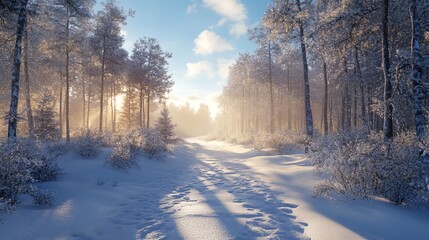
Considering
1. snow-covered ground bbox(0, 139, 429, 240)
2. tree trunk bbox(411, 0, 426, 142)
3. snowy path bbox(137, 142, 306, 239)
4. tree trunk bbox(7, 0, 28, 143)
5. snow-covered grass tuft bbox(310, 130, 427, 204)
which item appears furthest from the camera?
tree trunk bbox(7, 0, 28, 143)

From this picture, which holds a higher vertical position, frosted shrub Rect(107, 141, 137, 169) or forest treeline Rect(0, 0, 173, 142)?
forest treeline Rect(0, 0, 173, 142)

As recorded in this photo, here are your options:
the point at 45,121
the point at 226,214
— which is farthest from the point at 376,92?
the point at 45,121

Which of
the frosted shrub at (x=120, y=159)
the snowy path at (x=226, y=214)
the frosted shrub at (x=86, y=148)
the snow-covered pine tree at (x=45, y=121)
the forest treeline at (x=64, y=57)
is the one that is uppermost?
the forest treeline at (x=64, y=57)

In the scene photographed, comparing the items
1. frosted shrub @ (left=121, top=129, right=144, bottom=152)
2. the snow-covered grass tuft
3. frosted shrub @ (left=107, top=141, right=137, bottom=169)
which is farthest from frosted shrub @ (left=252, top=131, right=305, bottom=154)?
the snow-covered grass tuft

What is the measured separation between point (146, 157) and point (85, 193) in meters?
6.53

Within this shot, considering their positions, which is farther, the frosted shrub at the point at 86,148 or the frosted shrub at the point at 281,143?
the frosted shrub at the point at 281,143

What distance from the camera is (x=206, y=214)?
19.0ft

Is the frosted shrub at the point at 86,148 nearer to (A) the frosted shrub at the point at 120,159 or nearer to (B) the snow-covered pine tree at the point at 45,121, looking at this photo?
(A) the frosted shrub at the point at 120,159

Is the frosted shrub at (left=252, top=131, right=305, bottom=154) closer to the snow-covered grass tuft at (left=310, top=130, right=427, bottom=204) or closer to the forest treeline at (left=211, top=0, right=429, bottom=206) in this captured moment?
the forest treeline at (left=211, top=0, right=429, bottom=206)

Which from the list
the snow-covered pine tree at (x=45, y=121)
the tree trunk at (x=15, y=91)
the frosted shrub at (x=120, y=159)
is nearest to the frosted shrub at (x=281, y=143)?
the frosted shrub at (x=120, y=159)

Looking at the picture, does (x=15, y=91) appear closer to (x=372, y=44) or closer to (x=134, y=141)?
(x=134, y=141)

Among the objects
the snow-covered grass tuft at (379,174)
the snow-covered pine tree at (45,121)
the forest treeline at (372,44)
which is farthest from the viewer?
the snow-covered pine tree at (45,121)

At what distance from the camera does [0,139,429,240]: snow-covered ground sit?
4.62 m

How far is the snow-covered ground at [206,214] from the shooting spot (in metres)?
4.62
